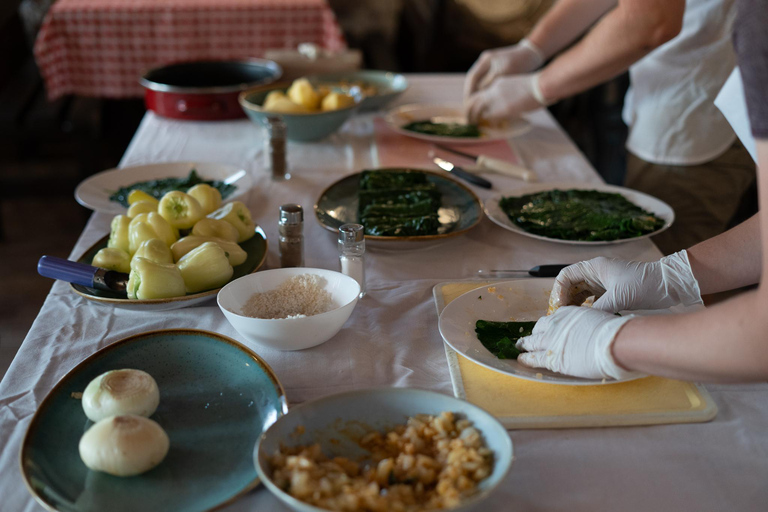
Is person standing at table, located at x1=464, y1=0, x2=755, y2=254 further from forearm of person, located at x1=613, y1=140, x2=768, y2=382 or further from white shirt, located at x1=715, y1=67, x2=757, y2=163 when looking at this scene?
forearm of person, located at x1=613, y1=140, x2=768, y2=382

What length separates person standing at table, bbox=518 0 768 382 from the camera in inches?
31.5

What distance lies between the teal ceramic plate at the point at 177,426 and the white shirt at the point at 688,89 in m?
1.68

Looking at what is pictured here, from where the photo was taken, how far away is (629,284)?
1.17 meters

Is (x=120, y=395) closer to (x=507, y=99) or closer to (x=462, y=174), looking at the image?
(x=462, y=174)

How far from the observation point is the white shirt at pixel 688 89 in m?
1.99

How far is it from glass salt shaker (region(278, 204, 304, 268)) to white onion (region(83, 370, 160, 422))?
48cm

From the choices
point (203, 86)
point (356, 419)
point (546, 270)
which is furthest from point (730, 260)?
point (203, 86)

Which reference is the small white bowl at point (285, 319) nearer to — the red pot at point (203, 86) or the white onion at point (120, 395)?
the white onion at point (120, 395)

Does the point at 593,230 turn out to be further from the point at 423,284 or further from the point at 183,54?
the point at 183,54

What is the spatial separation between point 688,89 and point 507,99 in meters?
0.57

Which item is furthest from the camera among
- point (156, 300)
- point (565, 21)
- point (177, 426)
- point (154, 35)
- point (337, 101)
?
point (154, 35)

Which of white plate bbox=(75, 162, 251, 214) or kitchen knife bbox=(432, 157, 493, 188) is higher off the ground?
kitchen knife bbox=(432, 157, 493, 188)

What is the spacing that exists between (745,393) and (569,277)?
344 millimetres

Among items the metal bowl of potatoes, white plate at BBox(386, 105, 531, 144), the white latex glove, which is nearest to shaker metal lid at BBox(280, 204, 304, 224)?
the white latex glove
